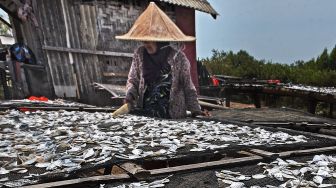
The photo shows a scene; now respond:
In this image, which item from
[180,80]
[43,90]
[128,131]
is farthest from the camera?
[43,90]

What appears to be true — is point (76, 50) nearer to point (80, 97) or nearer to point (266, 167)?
point (80, 97)

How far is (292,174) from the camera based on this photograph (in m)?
2.96

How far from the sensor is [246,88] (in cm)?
1658

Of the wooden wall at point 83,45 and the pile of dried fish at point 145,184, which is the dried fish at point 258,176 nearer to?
the pile of dried fish at point 145,184

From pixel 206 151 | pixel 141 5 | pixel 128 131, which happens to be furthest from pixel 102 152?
pixel 141 5

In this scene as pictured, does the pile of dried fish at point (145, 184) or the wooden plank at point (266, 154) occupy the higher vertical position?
the pile of dried fish at point (145, 184)

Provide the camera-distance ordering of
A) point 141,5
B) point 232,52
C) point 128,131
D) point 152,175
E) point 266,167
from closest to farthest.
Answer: point 152,175 → point 266,167 → point 128,131 → point 141,5 → point 232,52

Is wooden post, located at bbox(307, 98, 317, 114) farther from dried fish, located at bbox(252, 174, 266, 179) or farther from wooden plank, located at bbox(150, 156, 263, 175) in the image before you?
dried fish, located at bbox(252, 174, 266, 179)

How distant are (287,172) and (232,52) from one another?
2764 cm

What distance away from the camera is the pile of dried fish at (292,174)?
9.07 ft

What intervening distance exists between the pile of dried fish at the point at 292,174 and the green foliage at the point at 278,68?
16.4 meters

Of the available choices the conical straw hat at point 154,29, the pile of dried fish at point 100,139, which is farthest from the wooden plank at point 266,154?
the conical straw hat at point 154,29

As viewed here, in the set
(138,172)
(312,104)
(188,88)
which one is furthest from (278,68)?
(138,172)

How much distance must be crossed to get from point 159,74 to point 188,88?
0.59 metres
